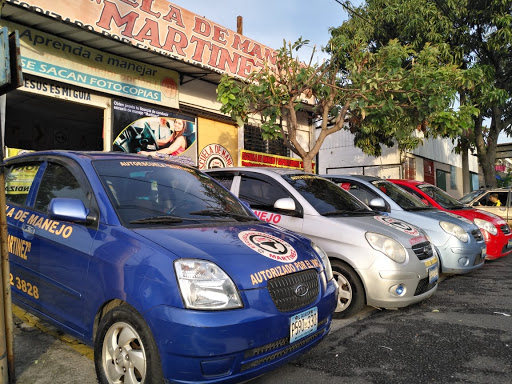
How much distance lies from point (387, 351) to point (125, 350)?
7.10ft

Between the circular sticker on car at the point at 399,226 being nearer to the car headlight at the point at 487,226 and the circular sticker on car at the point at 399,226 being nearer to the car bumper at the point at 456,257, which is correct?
the car bumper at the point at 456,257

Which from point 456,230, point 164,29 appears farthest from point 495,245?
point 164,29

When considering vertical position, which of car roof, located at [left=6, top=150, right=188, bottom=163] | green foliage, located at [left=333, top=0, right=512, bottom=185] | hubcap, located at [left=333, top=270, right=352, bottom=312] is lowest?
hubcap, located at [left=333, top=270, right=352, bottom=312]

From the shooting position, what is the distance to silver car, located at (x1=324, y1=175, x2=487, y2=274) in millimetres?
5824

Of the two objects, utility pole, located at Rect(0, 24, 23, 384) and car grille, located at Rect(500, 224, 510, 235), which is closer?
utility pole, located at Rect(0, 24, 23, 384)

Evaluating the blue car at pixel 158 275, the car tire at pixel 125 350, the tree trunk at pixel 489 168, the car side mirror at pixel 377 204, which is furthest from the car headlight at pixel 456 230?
the tree trunk at pixel 489 168

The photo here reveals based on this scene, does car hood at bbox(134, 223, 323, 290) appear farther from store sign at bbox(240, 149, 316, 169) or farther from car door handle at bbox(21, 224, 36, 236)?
store sign at bbox(240, 149, 316, 169)

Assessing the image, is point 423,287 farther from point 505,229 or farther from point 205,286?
point 505,229

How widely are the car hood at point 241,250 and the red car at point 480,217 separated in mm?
5347

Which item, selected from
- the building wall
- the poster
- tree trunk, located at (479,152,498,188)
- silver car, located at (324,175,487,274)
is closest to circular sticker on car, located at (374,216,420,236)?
silver car, located at (324,175,487,274)

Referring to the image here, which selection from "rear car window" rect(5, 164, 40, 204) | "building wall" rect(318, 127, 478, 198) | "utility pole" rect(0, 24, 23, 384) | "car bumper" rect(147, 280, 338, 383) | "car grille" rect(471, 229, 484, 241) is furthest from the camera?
"building wall" rect(318, 127, 478, 198)

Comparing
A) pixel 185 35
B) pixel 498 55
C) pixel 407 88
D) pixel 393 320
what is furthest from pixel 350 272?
pixel 498 55

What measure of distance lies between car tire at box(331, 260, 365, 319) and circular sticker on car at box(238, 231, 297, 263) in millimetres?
1514

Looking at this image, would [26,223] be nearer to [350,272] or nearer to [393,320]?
[350,272]
